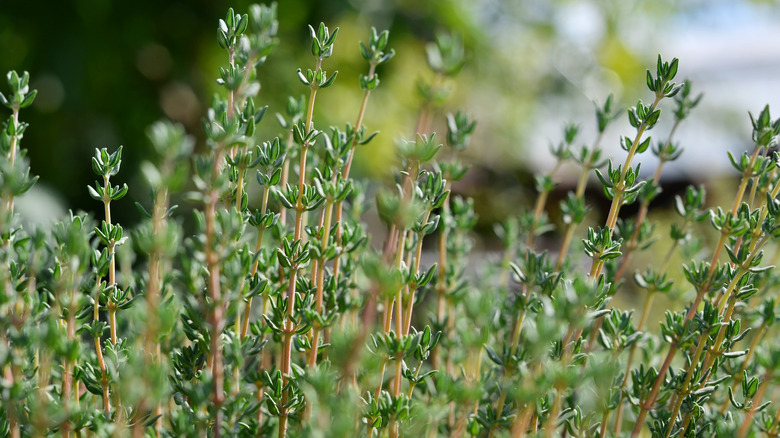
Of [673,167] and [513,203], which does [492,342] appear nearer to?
[513,203]

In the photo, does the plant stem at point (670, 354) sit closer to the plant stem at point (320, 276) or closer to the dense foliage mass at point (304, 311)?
the dense foliage mass at point (304, 311)

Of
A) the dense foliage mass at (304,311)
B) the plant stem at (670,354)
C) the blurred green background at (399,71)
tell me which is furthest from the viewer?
the blurred green background at (399,71)

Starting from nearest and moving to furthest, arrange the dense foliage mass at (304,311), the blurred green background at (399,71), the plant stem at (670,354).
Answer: the dense foliage mass at (304,311) < the plant stem at (670,354) < the blurred green background at (399,71)

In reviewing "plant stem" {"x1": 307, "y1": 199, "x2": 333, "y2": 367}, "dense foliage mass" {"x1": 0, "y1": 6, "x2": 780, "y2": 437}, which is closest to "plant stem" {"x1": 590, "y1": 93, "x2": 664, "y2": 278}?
"dense foliage mass" {"x1": 0, "y1": 6, "x2": 780, "y2": 437}

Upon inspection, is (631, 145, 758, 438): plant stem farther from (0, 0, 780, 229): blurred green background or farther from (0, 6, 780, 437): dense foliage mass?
(0, 0, 780, 229): blurred green background

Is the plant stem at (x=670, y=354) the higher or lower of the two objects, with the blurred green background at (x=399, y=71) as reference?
lower

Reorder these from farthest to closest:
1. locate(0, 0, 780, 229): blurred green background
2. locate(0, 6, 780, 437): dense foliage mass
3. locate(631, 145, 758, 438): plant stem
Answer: locate(0, 0, 780, 229): blurred green background < locate(631, 145, 758, 438): plant stem < locate(0, 6, 780, 437): dense foliage mass

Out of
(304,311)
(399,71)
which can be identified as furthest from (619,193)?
(399,71)

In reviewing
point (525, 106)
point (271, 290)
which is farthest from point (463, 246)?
point (525, 106)

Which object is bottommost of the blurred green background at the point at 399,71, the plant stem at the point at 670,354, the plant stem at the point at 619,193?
the plant stem at the point at 670,354

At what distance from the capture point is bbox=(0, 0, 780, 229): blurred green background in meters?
2.19

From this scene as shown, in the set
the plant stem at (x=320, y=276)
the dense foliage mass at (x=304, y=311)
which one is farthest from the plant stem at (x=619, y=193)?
the plant stem at (x=320, y=276)

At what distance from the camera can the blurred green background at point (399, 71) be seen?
219 centimetres

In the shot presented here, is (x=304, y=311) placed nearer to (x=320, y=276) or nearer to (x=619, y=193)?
(x=320, y=276)
